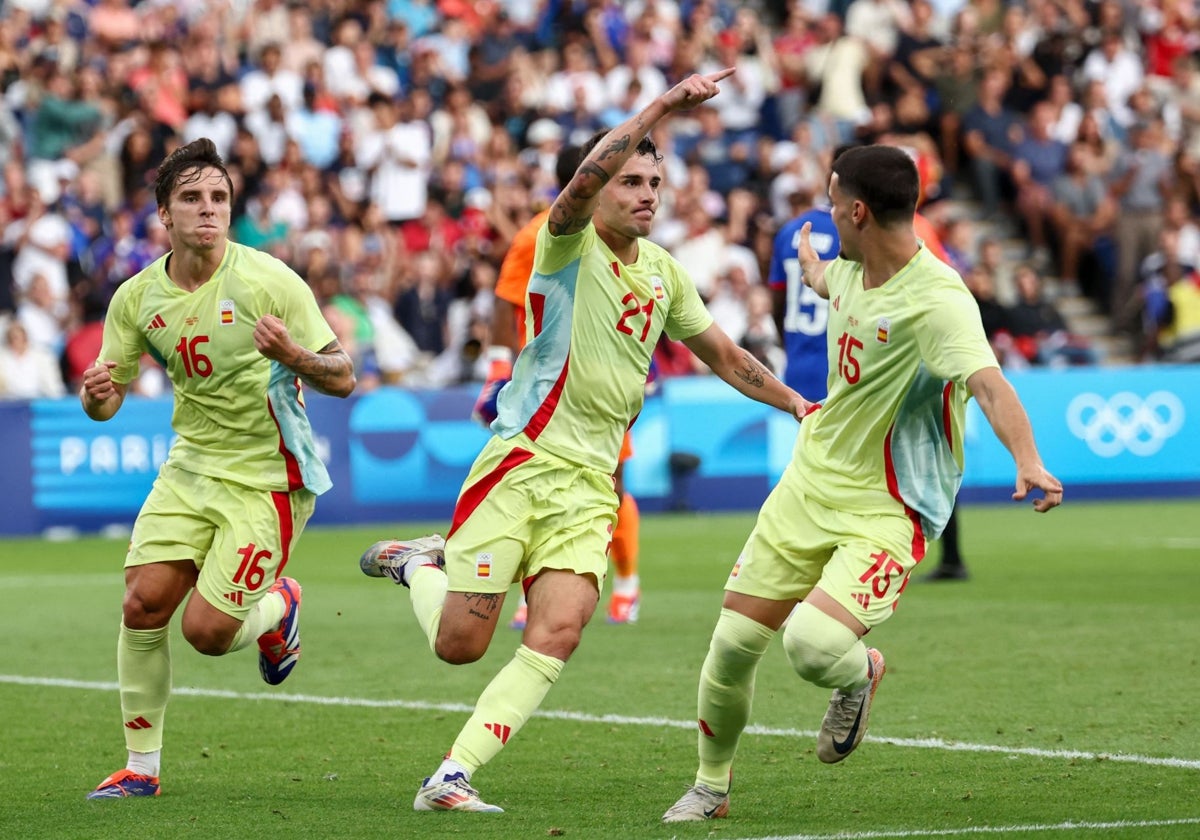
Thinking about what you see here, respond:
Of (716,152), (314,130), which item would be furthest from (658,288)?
(716,152)

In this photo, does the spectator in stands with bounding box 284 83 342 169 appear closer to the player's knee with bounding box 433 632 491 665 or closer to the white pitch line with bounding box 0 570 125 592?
the white pitch line with bounding box 0 570 125 592

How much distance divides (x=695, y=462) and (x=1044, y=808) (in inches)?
546

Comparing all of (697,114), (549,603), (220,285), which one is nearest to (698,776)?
(549,603)

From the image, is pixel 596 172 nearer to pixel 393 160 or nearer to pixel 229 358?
pixel 229 358

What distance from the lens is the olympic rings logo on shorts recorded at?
2170cm

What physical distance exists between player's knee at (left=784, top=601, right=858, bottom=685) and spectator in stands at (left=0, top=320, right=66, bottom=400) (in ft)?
47.8

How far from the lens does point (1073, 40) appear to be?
27.7 m

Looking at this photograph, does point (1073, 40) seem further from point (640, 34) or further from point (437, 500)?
point (437, 500)

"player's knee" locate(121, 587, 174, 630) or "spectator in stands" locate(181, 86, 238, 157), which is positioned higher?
"spectator in stands" locate(181, 86, 238, 157)

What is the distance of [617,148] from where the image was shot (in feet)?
21.6

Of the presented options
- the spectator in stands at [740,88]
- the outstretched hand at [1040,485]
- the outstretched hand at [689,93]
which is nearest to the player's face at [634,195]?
the outstretched hand at [689,93]

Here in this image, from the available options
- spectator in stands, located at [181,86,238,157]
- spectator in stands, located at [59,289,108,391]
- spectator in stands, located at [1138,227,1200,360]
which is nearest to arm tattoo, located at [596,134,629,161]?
spectator in stands, located at [59,289,108,391]

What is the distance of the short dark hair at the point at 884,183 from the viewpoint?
646cm

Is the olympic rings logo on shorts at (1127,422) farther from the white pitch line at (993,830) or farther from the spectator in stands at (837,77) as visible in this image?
the white pitch line at (993,830)
